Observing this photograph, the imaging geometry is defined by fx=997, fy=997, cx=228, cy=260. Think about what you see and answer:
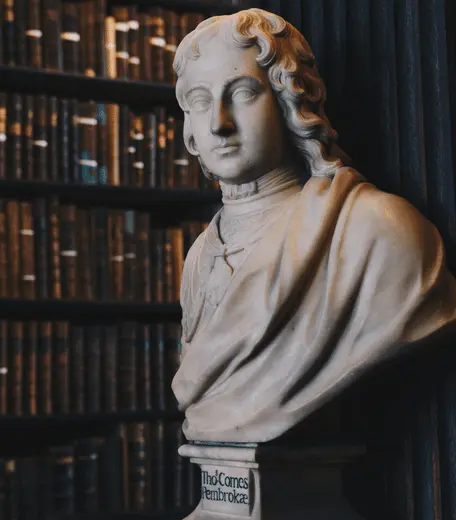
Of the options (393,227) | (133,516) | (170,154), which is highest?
(170,154)

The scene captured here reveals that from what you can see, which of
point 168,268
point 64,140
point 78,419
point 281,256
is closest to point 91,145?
point 64,140

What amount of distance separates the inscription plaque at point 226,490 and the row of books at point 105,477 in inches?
31.4

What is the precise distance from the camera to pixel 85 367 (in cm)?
267

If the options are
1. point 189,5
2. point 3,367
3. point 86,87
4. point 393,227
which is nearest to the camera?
point 393,227

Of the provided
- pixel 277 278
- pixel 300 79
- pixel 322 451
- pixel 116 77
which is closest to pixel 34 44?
pixel 116 77

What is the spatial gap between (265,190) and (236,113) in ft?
0.52

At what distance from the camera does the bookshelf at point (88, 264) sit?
2609mm

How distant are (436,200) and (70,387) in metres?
1.20

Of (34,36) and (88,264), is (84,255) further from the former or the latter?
(34,36)

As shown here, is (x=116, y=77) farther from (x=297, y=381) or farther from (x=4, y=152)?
(x=297, y=381)

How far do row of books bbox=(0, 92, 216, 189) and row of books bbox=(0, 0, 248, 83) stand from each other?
0.10 meters

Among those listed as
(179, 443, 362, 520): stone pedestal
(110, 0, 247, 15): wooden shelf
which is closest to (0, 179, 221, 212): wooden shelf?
(110, 0, 247, 15): wooden shelf

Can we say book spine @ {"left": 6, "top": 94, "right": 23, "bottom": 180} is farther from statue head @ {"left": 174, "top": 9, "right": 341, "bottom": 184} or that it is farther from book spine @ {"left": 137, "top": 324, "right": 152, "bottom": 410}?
statue head @ {"left": 174, "top": 9, "right": 341, "bottom": 184}

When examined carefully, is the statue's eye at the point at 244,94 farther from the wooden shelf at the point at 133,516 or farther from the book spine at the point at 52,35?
the wooden shelf at the point at 133,516
